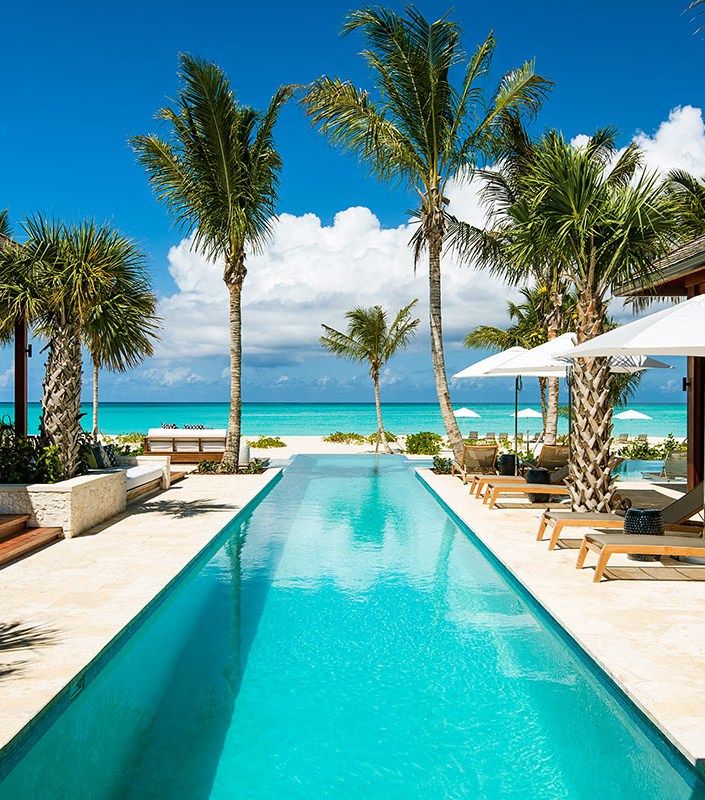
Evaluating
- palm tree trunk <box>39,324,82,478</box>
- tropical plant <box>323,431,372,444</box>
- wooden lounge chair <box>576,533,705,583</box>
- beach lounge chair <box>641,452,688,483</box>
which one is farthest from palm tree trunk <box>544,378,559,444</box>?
tropical plant <box>323,431,372,444</box>

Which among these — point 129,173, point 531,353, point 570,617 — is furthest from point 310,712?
point 129,173

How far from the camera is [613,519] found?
7.97m

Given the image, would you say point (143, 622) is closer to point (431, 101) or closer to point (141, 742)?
point (141, 742)

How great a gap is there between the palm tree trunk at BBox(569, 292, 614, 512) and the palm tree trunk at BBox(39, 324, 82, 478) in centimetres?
665

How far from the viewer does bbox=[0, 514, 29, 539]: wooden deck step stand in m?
8.09

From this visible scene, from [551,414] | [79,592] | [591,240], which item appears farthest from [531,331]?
[79,592]

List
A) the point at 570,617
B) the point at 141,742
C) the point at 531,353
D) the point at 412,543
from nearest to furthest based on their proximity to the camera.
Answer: the point at 141,742
the point at 570,617
the point at 412,543
the point at 531,353

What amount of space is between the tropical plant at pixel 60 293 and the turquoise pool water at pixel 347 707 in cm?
346

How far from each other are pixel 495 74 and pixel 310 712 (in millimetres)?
15427

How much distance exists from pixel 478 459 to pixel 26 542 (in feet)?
33.0

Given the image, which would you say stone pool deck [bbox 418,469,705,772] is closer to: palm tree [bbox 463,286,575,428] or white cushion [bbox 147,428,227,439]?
palm tree [bbox 463,286,575,428]

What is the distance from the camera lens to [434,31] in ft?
51.4

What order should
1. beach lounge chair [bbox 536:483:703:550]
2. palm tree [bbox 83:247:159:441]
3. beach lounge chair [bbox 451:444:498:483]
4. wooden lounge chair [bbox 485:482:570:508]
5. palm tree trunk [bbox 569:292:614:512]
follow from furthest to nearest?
beach lounge chair [bbox 451:444:498:483], wooden lounge chair [bbox 485:482:570:508], palm tree [bbox 83:247:159:441], palm tree trunk [bbox 569:292:614:512], beach lounge chair [bbox 536:483:703:550]

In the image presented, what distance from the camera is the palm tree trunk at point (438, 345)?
17.4 metres
